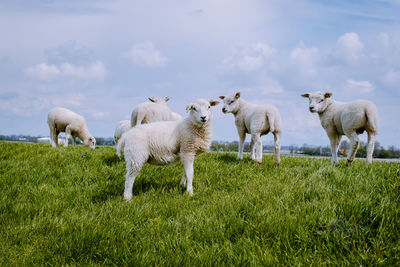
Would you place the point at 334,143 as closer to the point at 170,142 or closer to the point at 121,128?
the point at 170,142

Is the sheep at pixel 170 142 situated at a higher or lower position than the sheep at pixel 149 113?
lower

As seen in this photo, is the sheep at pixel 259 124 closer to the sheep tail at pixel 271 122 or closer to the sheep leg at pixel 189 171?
the sheep tail at pixel 271 122

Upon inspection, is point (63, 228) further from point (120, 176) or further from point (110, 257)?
point (120, 176)

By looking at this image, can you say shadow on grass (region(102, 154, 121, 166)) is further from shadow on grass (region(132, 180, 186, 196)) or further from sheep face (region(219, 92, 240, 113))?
sheep face (region(219, 92, 240, 113))

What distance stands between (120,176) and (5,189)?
7.49 ft

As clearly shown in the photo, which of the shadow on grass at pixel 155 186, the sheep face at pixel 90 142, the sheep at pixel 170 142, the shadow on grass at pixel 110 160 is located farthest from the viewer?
the sheep face at pixel 90 142

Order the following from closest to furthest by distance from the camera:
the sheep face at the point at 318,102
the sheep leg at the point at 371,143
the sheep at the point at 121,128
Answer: the sheep leg at the point at 371,143
the sheep face at the point at 318,102
the sheep at the point at 121,128

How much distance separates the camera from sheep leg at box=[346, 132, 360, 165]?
713 centimetres

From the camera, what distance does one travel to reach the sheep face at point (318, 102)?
8.54 m

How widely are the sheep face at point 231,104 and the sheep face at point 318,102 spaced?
7.15 feet

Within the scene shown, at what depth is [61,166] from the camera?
732 centimetres

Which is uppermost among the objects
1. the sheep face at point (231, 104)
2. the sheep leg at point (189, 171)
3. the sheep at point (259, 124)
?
the sheep face at point (231, 104)

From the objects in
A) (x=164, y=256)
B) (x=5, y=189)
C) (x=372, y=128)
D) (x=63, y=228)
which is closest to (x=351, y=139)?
(x=372, y=128)

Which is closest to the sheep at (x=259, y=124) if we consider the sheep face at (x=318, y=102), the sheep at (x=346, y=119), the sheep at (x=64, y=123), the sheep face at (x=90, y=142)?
the sheep face at (x=318, y=102)
